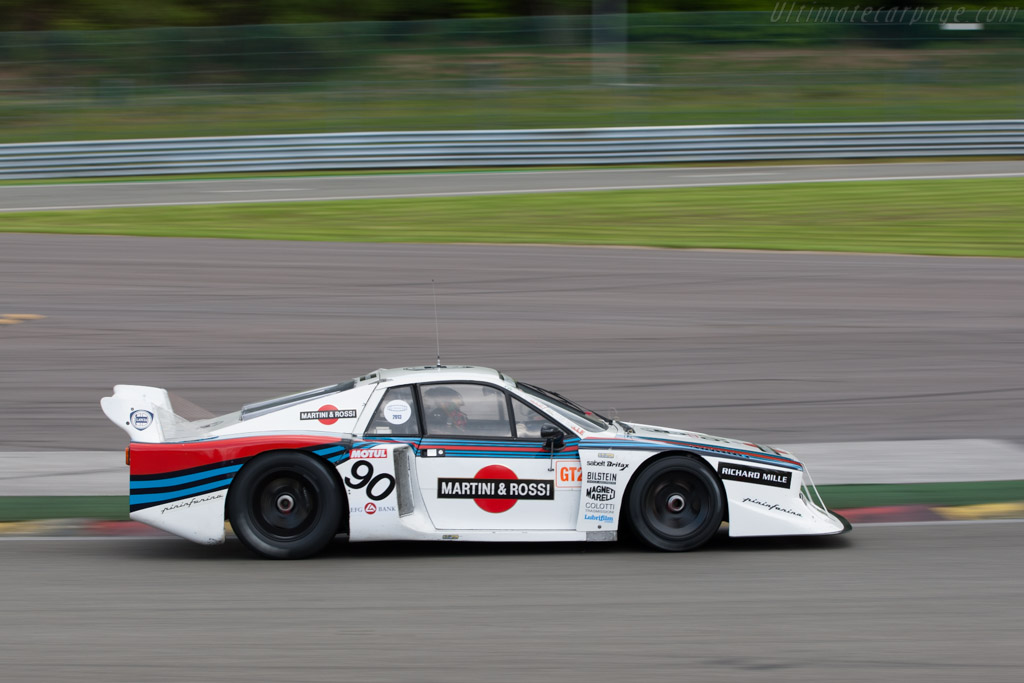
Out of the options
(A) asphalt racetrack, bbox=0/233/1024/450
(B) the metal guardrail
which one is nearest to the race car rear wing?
(A) asphalt racetrack, bbox=0/233/1024/450

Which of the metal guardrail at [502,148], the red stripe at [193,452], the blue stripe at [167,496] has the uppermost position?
the metal guardrail at [502,148]

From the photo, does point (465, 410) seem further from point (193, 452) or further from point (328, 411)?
point (193, 452)

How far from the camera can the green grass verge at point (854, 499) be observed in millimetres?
8203

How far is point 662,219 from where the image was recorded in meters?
20.9

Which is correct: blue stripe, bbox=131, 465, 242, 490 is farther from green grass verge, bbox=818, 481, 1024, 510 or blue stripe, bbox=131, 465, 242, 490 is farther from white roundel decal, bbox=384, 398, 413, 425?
green grass verge, bbox=818, 481, 1024, 510

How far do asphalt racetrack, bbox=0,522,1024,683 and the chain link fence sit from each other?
2448cm

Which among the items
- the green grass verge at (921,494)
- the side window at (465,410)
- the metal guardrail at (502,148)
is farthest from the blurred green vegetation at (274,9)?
the side window at (465,410)

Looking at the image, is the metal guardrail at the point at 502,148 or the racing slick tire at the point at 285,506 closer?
the racing slick tire at the point at 285,506

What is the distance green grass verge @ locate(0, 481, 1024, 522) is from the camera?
323 inches

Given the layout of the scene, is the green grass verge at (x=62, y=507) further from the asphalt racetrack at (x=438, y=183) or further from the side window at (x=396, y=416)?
the asphalt racetrack at (x=438, y=183)

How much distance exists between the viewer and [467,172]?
28578 mm

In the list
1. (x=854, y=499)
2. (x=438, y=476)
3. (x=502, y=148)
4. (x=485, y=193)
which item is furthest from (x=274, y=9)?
(x=438, y=476)

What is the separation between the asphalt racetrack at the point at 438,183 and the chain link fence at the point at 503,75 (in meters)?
3.18

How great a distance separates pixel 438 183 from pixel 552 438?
19809 millimetres
